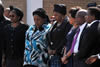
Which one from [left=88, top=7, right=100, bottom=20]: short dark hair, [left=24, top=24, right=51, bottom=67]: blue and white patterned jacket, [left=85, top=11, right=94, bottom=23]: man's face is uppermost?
[left=88, top=7, right=100, bottom=20]: short dark hair

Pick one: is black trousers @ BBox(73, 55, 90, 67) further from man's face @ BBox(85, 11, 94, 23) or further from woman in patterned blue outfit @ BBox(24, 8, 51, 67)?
woman in patterned blue outfit @ BBox(24, 8, 51, 67)

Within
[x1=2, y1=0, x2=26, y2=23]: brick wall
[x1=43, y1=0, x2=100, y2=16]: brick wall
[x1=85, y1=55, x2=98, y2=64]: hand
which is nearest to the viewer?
[x1=85, y1=55, x2=98, y2=64]: hand

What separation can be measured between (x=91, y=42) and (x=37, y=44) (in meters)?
1.44

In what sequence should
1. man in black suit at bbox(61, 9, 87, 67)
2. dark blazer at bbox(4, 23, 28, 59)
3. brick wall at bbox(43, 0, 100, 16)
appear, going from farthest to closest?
brick wall at bbox(43, 0, 100, 16) < dark blazer at bbox(4, 23, 28, 59) < man in black suit at bbox(61, 9, 87, 67)

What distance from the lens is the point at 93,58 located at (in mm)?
5449

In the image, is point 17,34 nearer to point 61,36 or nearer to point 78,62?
point 61,36

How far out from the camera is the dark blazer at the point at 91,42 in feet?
18.1

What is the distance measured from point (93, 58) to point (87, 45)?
0.25 m

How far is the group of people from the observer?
560 cm

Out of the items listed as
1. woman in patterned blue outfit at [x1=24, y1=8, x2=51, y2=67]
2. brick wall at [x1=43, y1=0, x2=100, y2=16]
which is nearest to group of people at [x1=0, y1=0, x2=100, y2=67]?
woman in patterned blue outfit at [x1=24, y1=8, x2=51, y2=67]

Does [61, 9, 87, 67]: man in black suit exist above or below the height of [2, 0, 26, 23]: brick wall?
above

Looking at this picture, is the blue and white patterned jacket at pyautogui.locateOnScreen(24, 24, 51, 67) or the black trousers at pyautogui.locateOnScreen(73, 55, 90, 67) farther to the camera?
the blue and white patterned jacket at pyautogui.locateOnScreen(24, 24, 51, 67)

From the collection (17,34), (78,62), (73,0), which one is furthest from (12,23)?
(73,0)

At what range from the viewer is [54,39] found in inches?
258
